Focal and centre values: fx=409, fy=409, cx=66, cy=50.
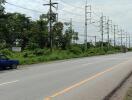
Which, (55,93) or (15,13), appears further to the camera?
(15,13)

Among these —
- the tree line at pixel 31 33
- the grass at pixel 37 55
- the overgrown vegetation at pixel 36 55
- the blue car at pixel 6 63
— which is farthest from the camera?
the tree line at pixel 31 33

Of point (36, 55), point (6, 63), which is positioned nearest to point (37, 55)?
point (36, 55)

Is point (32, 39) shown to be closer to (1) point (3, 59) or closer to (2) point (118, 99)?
(1) point (3, 59)

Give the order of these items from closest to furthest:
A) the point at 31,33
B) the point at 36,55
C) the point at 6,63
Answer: the point at 6,63, the point at 36,55, the point at 31,33

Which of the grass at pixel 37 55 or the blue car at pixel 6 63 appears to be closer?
the blue car at pixel 6 63

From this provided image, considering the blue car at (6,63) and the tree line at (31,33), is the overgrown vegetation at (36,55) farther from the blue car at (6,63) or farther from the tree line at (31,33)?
the tree line at (31,33)

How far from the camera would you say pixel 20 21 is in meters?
106

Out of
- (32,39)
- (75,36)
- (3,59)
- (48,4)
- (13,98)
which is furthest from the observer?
(75,36)

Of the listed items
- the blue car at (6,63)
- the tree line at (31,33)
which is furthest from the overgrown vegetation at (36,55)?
the tree line at (31,33)

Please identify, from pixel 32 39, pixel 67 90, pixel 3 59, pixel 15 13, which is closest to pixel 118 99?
pixel 67 90

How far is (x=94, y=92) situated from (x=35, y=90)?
2405 mm

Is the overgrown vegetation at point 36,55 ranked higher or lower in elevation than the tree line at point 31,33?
lower

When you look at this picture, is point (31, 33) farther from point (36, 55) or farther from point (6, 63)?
point (6, 63)

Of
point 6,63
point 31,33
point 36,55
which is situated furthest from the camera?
point 31,33
